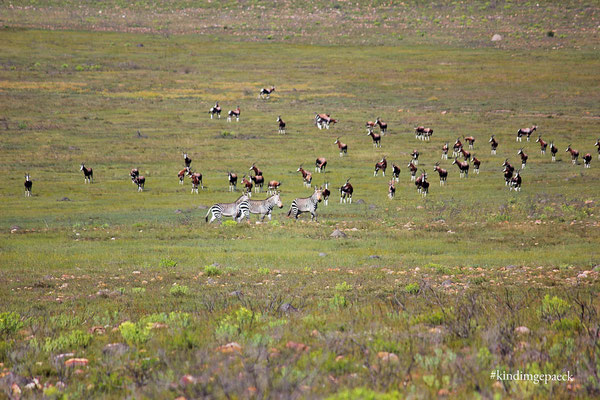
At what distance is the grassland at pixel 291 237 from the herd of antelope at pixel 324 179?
2.83 ft

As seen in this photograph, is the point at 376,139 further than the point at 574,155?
Yes

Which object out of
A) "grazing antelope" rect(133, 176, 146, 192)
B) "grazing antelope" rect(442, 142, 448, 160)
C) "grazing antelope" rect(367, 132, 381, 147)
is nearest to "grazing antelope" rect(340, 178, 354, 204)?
"grazing antelope" rect(133, 176, 146, 192)

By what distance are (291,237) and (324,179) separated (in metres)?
16.8

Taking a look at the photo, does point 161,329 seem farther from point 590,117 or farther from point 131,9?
point 131,9

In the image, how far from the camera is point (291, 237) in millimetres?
27625

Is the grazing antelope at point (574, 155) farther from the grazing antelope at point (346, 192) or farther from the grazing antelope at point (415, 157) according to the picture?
the grazing antelope at point (346, 192)

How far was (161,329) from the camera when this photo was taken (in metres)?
9.21

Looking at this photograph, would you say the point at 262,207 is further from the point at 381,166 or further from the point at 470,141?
the point at 470,141

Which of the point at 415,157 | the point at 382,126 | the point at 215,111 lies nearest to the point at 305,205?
the point at 415,157

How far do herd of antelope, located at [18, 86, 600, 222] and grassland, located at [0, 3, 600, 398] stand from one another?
862 millimetres

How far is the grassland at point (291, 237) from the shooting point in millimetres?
7121

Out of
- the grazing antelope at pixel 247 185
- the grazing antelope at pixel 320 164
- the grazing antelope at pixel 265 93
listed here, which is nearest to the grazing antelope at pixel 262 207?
the grazing antelope at pixel 247 185

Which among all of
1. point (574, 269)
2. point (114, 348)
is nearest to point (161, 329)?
point (114, 348)

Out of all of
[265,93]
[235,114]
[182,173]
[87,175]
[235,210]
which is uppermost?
[265,93]
